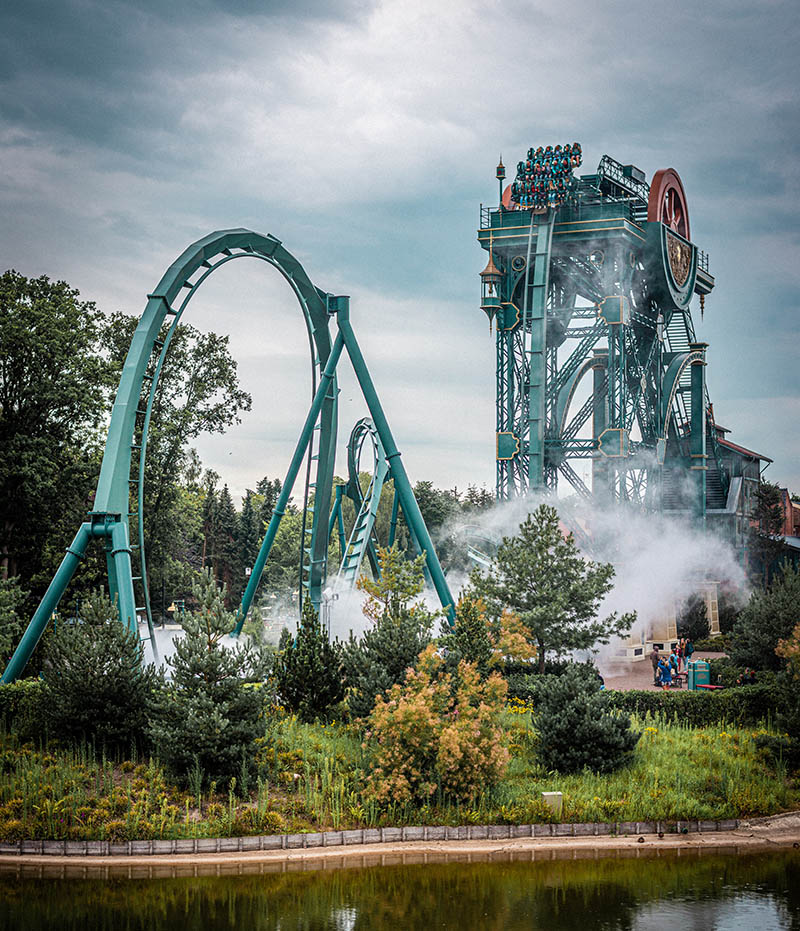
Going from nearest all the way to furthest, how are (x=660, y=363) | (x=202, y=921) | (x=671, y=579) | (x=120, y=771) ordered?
(x=202, y=921), (x=120, y=771), (x=671, y=579), (x=660, y=363)

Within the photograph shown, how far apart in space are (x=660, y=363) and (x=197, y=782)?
1794 inches

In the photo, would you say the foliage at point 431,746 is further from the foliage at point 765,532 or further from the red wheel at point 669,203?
the foliage at point 765,532

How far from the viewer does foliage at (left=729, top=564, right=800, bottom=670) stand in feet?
89.7

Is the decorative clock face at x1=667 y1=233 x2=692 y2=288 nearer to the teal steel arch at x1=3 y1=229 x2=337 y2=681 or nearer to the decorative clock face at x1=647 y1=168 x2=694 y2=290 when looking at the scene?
the decorative clock face at x1=647 y1=168 x2=694 y2=290

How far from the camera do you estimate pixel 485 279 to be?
5034cm

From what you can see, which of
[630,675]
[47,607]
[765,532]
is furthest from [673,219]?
[47,607]

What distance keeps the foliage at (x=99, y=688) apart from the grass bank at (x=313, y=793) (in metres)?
0.56

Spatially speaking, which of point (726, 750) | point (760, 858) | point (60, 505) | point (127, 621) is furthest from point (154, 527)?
point (760, 858)

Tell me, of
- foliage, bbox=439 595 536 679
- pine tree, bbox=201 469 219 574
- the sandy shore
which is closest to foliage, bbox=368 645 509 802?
the sandy shore

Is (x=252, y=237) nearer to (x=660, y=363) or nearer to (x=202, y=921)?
(x=202, y=921)

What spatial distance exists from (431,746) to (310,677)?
4.76 m

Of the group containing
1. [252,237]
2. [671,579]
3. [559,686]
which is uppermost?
[252,237]

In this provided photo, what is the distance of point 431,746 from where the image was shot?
18625mm

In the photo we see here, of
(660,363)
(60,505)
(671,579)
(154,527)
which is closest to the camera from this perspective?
(60,505)
